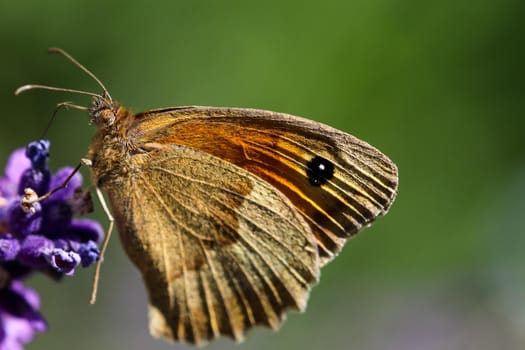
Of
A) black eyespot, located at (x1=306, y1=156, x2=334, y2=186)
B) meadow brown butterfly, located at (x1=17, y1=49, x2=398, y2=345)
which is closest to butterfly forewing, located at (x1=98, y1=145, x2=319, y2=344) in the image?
meadow brown butterfly, located at (x1=17, y1=49, x2=398, y2=345)

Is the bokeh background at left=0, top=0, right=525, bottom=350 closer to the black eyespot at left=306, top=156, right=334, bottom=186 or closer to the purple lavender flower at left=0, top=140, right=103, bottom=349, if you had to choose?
the black eyespot at left=306, top=156, right=334, bottom=186

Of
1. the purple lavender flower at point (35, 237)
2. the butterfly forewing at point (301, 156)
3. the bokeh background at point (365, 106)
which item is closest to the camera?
the purple lavender flower at point (35, 237)

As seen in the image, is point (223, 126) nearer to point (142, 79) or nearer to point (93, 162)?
point (93, 162)

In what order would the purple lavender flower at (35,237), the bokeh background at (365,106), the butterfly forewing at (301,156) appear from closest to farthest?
1. the purple lavender flower at (35,237)
2. the butterfly forewing at (301,156)
3. the bokeh background at (365,106)

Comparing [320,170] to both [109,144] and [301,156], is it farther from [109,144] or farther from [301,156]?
[109,144]

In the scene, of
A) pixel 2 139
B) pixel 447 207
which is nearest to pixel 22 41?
pixel 2 139

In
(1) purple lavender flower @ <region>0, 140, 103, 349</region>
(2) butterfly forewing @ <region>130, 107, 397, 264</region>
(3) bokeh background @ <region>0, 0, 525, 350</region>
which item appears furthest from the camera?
(3) bokeh background @ <region>0, 0, 525, 350</region>

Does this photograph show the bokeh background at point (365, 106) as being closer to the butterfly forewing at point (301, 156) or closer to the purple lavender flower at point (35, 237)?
the butterfly forewing at point (301, 156)

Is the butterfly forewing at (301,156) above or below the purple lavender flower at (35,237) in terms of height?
above

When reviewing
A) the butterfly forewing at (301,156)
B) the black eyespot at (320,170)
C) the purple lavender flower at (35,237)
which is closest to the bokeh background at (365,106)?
the butterfly forewing at (301,156)
